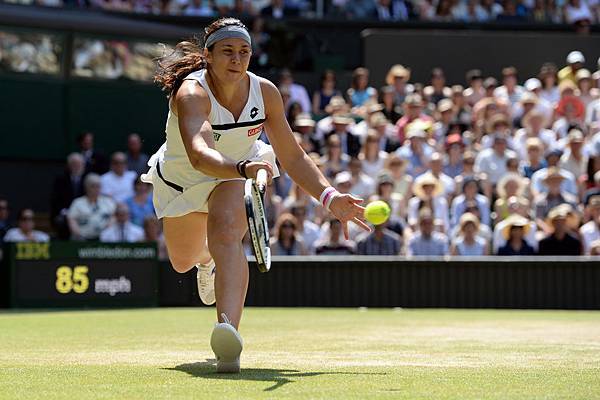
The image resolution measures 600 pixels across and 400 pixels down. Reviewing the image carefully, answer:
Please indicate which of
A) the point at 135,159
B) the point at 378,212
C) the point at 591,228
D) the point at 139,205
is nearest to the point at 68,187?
the point at 139,205

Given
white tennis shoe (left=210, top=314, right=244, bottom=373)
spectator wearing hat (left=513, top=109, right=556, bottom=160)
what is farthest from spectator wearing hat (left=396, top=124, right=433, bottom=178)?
white tennis shoe (left=210, top=314, right=244, bottom=373)

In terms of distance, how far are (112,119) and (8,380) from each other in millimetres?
13707

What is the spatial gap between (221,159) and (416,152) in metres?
10.1

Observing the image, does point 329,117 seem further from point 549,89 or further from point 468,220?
point 468,220

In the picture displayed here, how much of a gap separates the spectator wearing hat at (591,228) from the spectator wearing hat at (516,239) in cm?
62

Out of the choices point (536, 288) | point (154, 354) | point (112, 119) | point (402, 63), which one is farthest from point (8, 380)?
point (402, 63)

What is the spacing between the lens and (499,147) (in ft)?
51.7

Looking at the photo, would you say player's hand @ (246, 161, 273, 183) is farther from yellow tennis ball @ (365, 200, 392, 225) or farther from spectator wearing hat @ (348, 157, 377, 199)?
spectator wearing hat @ (348, 157, 377, 199)

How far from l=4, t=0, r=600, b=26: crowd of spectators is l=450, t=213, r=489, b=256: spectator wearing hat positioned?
8.02 meters

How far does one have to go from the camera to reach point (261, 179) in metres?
5.95

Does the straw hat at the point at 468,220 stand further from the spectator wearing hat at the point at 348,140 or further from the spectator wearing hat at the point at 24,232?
the spectator wearing hat at the point at 24,232

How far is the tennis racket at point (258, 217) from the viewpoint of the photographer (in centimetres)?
588

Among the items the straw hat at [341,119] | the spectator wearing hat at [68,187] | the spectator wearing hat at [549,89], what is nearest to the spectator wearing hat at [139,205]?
the spectator wearing hat at [68,187]

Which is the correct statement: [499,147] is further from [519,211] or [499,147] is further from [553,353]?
[553,353]
